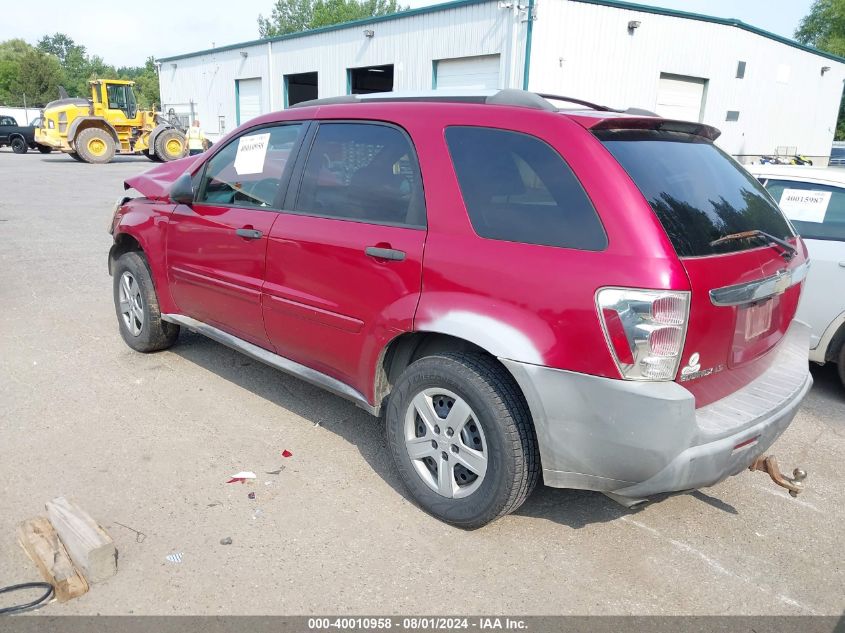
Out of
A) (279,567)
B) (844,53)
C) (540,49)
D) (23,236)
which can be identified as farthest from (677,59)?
(844,53)

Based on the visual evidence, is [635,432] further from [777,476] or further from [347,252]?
[347,252]

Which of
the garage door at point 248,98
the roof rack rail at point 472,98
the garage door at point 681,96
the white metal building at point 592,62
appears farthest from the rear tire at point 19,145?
the roof rack rail at point 472,98

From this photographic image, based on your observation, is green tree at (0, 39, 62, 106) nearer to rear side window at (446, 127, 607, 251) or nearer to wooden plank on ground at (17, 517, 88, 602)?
wooden plank on ground at (17, 517, 88, 602)

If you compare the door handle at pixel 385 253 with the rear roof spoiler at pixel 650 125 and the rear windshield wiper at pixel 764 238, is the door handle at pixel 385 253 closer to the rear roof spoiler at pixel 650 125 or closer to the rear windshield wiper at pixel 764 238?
the rear roof spoiler at pixel 650 125

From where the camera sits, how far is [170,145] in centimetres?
2636

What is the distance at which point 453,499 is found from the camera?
3004 millimetres

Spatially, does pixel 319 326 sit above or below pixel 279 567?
above

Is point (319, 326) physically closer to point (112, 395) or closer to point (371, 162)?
point (371, 162)

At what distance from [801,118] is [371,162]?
25942 mm

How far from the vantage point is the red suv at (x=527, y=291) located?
245cm

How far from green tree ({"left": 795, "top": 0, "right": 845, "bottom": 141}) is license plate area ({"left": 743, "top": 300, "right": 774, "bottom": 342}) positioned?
5810 cm

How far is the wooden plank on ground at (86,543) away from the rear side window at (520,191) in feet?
6.48

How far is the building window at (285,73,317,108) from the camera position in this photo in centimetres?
2521

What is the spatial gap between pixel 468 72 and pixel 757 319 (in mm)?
15898
